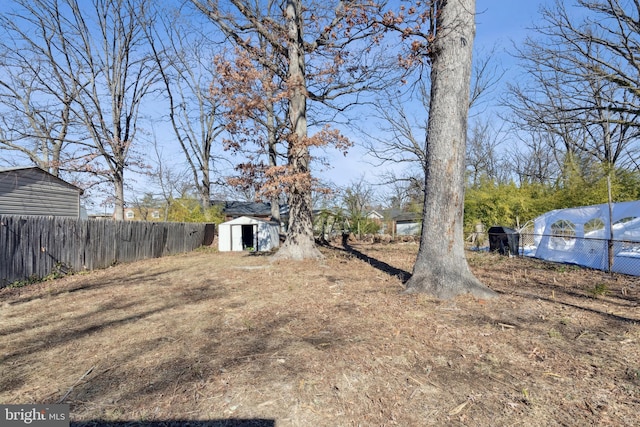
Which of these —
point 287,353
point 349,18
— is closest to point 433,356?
point 287,353

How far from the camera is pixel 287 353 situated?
2986mm

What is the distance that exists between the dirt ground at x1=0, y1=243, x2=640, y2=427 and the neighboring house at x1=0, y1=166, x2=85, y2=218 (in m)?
7.50

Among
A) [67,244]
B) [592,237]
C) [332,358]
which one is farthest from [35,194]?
[592,237]

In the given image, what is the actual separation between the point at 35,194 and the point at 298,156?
9.95 meters

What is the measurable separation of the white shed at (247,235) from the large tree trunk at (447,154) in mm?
11110

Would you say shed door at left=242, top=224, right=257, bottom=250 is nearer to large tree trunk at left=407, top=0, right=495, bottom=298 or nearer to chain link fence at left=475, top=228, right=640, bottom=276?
chain link fence at left=475, top=228, right=640, bottom=276

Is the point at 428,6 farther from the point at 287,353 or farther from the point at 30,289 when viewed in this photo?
the point at 30,289

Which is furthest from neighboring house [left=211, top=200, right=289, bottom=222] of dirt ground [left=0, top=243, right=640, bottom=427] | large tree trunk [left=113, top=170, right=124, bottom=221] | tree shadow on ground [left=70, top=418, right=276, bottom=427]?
tree shadow on ground [left=70, top=418, right=276, bottom=427]

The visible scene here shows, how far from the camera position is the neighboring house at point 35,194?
1059cm

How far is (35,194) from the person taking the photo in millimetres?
11664

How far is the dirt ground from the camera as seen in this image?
7.12 ft

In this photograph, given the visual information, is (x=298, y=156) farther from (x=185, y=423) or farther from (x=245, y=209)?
(x=245, y=209)

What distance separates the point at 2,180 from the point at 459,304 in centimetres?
1347

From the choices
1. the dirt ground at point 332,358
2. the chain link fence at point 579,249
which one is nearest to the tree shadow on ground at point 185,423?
the dirt ground at point 332,358
